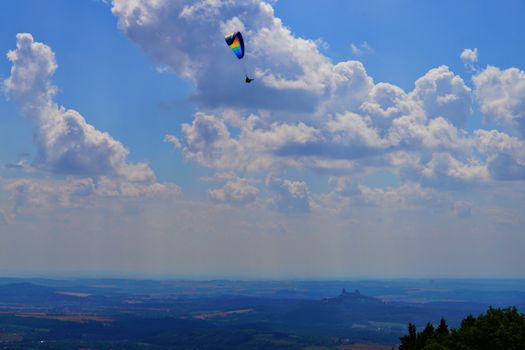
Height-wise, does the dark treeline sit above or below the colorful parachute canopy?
below

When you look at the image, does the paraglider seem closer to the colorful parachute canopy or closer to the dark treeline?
the colorful parachute canopy

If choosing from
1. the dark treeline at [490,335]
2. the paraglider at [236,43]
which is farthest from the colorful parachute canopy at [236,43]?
the dark treeline at [490,335]

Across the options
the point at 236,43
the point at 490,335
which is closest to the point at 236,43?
the point at 236,43

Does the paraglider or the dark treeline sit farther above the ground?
the paraglider

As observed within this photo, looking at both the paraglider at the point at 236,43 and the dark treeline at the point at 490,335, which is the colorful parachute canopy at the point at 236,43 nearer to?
the paraglider at the point at 236,43

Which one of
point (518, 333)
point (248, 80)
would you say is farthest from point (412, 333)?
point (248, 80)

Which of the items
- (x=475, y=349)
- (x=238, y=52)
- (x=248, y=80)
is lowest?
(x=475, y=349)

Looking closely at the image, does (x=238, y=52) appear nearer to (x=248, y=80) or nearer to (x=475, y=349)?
(x=248, y=80)

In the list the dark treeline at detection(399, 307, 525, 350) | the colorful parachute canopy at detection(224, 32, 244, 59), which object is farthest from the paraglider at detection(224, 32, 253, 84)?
the dark treeline at detection(399, 307, 525, 350)
